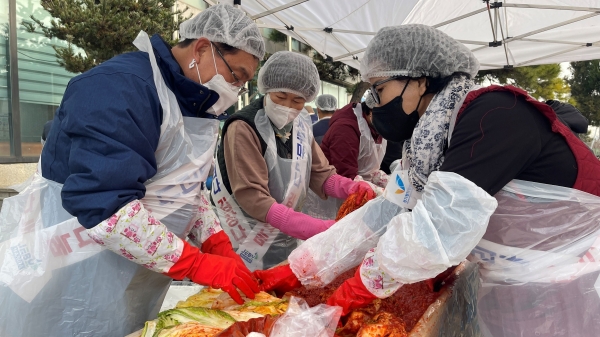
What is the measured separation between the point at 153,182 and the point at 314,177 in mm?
1553

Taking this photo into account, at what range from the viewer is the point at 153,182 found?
1.63 metres

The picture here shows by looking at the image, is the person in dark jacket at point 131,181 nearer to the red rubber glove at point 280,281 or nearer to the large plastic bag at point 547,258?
the red rubber glove at point 280,281

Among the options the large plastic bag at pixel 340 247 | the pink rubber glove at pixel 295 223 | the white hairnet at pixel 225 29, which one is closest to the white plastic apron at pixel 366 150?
the pink rubber glove at pixel 295 223

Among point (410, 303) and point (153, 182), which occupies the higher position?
point (153, 182)

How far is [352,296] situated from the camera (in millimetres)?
1577

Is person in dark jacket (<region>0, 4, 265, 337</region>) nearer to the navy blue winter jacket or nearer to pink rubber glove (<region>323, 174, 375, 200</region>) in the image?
the navy blue winter jacket

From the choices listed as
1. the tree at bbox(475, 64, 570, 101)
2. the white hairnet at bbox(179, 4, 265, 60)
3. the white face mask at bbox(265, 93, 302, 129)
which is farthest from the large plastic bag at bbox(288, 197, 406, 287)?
the tree at bbox(475, 64, 570, 101)

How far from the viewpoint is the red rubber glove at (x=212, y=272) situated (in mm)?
1594

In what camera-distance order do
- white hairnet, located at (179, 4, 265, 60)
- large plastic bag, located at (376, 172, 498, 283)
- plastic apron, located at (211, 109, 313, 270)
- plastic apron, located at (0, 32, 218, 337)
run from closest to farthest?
large plastic bag, located at (376, 172, 498, 283), plastic apron, located at (0, 32, 218, 337), white hairnet, located at (179, 4, 265, 60), plastic apron, located at (211, 109, 313, 270)

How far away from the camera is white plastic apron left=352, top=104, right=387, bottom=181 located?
3.78m

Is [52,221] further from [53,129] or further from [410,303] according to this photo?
[410,303]

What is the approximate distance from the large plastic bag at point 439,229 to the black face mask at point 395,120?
0.36m

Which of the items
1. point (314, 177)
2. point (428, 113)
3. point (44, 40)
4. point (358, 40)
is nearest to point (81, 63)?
point (44, 40)

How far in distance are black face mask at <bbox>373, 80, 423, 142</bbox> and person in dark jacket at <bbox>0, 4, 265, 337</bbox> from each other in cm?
60
